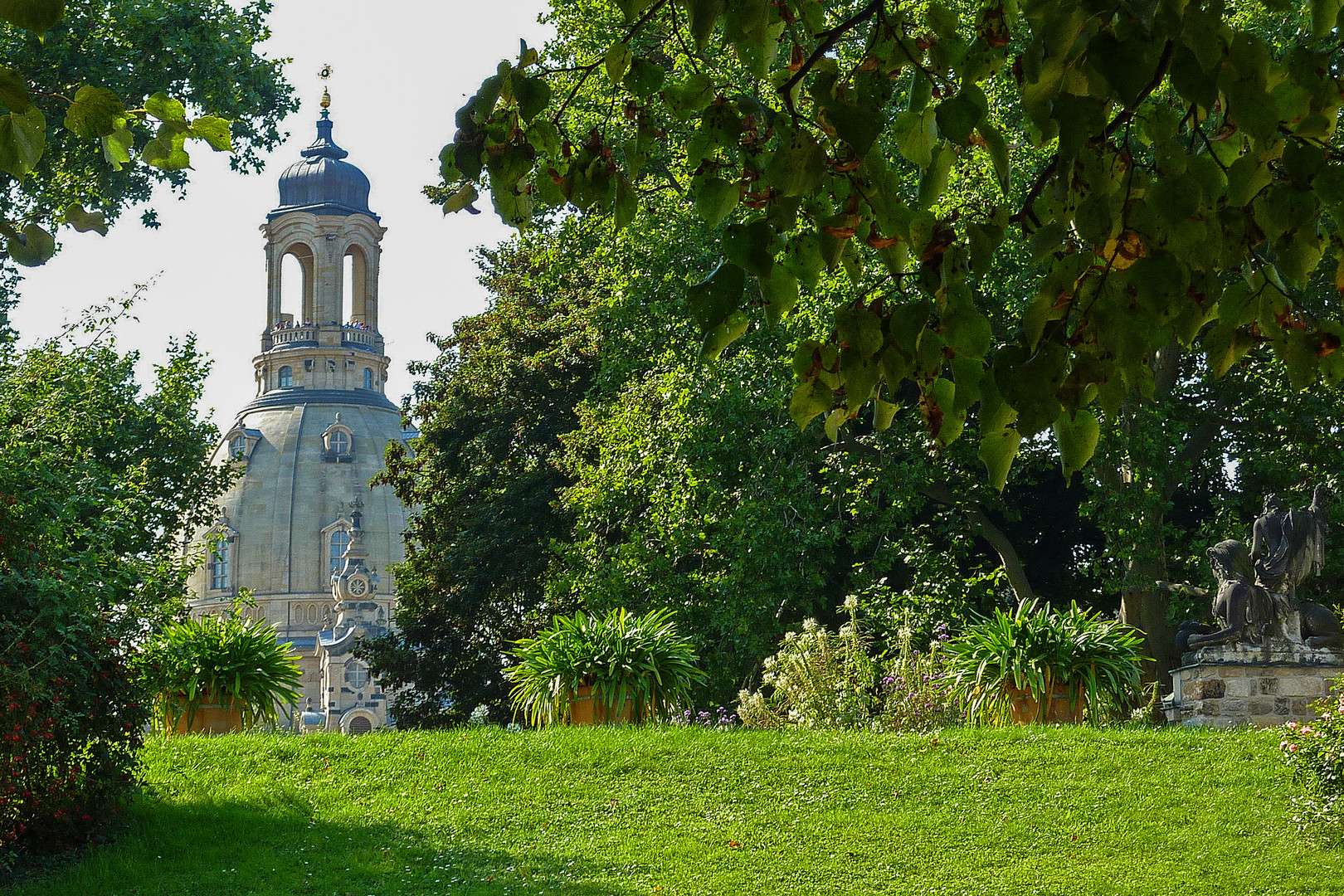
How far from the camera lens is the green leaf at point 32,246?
373 cm

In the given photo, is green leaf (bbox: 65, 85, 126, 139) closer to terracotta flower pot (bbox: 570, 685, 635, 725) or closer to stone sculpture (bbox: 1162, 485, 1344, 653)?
terracotta flower pot (bbox: 570, 685, 635, 725)

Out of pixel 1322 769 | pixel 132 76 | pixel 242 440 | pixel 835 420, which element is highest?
pixel 242 440

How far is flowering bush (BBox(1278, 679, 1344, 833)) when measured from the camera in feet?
30.9

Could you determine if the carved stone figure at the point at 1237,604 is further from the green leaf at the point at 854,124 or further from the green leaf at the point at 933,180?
the green leaf at the point at 854,124

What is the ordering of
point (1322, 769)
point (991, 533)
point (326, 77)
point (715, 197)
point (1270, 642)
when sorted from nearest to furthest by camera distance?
point (715, 197), point (1322, 769), point (1270, 642), point (991, 533), point (326, 77)

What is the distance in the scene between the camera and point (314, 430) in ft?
356

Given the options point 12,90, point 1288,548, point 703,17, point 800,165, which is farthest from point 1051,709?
point 12,90

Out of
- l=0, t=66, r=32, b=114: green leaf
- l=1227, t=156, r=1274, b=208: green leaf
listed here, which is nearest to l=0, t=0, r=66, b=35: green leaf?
l=0, t=66, r=32, b=114: green leaf

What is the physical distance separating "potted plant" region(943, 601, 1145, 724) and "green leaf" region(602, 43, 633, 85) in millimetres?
9765

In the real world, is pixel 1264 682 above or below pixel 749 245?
below

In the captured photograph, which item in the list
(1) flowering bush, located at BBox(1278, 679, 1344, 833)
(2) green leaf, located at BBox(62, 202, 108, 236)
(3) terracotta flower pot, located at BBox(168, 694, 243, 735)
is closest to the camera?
(2) green leaf, located at BBox(62, 202, 108, 236)

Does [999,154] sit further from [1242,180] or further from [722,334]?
[722,334]

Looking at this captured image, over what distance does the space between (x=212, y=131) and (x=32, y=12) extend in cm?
100

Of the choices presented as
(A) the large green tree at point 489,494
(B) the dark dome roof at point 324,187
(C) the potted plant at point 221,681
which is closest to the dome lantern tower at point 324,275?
(B) the dark dome roof at point 324,187
